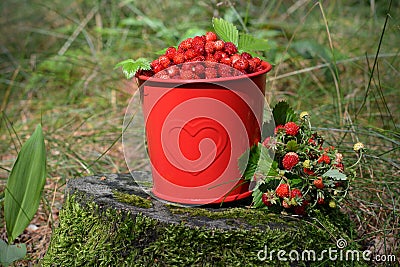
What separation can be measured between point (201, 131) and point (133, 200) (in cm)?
33

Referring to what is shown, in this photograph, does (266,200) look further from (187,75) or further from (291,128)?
(187,75)

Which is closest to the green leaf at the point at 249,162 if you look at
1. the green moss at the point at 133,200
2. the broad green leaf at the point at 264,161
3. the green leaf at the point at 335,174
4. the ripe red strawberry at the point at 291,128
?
the broad green leaf at the point at 264,161

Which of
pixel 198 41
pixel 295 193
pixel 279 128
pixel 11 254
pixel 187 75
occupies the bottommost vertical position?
pixel 11 254

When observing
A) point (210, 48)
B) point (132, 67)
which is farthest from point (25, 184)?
point (210, 48)

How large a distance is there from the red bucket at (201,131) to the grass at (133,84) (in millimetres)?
502

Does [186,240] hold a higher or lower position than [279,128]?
lower

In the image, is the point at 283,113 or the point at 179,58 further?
the point at 283,113

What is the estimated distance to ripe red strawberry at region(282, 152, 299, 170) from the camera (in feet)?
5.06

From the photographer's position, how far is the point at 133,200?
5.42 feet

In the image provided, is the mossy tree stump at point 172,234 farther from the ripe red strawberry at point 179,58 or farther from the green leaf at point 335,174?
the ripe red strawberry at point 179,58

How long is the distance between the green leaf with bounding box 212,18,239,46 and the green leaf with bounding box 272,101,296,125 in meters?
0.27

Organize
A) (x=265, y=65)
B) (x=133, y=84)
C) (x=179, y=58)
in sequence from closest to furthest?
(x=179, y=58) < (x=265, y=65) < (x=133, y=84)

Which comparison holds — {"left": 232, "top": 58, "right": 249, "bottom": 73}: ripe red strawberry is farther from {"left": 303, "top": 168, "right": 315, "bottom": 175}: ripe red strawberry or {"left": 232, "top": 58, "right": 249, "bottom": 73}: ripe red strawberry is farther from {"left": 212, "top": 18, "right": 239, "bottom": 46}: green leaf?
{"left": 303, "top": 168, "right": 315, "bottom": 175}: ripe red strawberry

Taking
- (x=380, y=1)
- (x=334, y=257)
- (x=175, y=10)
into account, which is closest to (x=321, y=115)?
(x=334, y=257)
